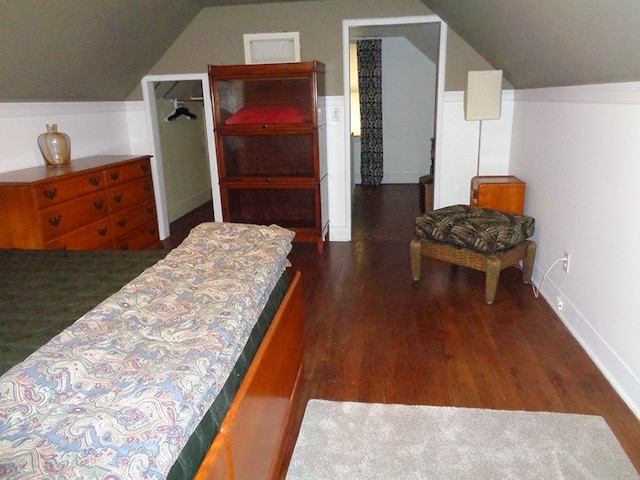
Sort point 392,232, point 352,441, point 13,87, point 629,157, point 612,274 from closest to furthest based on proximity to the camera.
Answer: point 352,441, point 629,157, point 612,274, point 13,87, point 392,232

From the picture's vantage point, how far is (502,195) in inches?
145

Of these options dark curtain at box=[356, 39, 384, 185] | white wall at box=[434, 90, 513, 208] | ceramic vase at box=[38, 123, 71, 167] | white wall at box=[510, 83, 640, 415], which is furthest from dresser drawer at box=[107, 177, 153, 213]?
dark curtain at box=[356, 39, 384, 185]

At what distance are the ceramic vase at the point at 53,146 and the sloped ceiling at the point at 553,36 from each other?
2882 millimetres

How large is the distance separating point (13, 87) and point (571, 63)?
3.28 metres

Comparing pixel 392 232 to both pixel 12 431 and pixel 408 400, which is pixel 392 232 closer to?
pixel 408 400

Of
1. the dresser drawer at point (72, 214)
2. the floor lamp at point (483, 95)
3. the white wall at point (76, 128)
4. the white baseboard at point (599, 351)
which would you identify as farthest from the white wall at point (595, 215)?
the white wall at point (76, 128)

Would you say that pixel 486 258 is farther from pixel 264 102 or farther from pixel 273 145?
pixel 264 102

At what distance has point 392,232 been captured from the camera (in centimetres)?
491

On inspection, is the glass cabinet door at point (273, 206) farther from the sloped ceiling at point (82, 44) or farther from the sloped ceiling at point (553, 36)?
the sloped ceiling at point (553, 36)

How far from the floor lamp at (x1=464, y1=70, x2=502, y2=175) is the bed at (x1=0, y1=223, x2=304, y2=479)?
2.46 metres

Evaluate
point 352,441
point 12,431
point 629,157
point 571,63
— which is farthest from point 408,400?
point 571,63

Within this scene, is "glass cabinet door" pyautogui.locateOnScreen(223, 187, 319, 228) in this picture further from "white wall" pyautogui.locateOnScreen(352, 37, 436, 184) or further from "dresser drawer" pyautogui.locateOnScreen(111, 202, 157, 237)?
"white wall" pyautogui.locateOnScreen(352, 37, 436, 184)

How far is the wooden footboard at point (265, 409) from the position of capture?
112 cm

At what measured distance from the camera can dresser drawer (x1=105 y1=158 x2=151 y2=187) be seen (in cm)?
347
